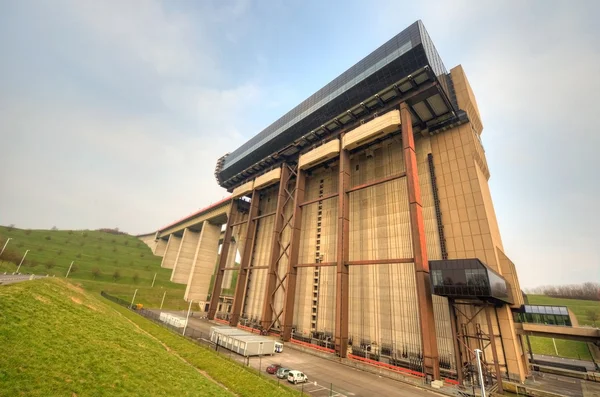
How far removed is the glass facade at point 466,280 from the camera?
24094 mm

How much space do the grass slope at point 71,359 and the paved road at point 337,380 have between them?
8.73m

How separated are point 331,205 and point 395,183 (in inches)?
526

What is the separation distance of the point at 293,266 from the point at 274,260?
5.93m

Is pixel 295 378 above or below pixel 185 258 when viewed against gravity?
below

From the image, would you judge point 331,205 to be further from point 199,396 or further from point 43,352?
point 43,352

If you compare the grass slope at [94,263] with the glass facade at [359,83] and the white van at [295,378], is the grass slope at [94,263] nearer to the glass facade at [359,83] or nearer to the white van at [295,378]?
the glass facade at [359,83]

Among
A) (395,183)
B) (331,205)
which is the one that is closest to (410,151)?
(395,183)

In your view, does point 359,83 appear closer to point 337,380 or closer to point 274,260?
point 274,260

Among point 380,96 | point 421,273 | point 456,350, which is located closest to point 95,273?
point 421,273

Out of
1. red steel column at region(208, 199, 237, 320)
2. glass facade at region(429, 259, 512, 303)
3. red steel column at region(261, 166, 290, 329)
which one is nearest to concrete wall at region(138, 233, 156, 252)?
red steel column at region(208, 199, 237, 320)

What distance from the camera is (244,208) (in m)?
72.8

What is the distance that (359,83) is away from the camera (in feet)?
140

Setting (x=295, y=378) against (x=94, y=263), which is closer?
(x=295, y=378)

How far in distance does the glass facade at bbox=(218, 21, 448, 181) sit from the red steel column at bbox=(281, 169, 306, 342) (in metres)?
11.5
